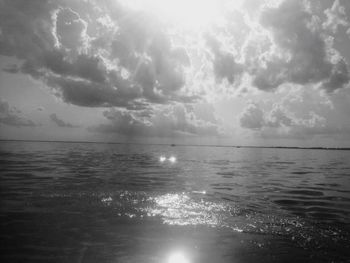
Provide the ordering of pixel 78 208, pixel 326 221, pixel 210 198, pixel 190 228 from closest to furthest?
pixel 190 228 < pixel 326 221 < pixel 78 208 < pixel 210 198

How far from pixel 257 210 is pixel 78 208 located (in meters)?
10.0

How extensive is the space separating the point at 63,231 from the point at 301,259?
355 inches

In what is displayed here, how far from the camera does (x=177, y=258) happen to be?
8.84 m

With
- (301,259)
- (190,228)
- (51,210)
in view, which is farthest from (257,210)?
(51,210)

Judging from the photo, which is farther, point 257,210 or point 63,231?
point 257,210

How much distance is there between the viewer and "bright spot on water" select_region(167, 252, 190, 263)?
8.65m

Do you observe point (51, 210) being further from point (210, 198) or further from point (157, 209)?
point (210, 198)

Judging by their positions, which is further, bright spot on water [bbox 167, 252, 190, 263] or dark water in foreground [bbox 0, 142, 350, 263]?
dark water in foreground [bbox 0, 142, 350, 263]

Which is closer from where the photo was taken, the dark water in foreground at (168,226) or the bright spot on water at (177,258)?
the bright spot on water at (177,258)

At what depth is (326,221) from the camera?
1326 cm

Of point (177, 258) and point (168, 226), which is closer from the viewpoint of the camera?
point (177, 258)

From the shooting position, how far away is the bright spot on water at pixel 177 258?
340 inches

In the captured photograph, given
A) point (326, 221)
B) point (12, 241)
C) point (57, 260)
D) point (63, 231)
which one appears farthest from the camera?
point (326, 221)

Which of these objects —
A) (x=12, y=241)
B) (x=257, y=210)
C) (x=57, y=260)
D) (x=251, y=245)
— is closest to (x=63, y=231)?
(x=12, y=241)
